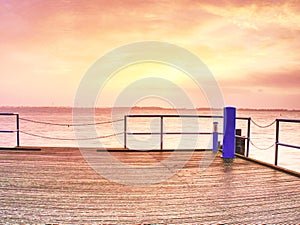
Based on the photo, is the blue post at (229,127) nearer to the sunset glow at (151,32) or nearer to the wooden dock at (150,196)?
the wooden dock at (150,196)

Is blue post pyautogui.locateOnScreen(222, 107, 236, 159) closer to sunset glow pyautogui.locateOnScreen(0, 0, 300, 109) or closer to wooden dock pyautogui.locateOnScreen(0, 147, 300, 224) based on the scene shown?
wooden dock pyautogui.locateOnScreen(0, 147, 300, 224)

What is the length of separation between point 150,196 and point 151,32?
9.87m

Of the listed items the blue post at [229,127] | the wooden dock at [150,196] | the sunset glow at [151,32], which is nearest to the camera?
the wooden dock at [150,196]

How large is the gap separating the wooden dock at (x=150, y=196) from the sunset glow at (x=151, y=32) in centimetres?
521

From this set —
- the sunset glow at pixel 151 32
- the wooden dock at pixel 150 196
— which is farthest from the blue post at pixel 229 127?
the sunset glow at pixel 151 32

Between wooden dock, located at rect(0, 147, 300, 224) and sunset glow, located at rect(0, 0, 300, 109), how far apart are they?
17.1 ft

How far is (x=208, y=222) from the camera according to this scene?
2736mm

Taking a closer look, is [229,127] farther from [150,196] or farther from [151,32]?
[151,32]

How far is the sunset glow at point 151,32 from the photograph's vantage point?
9.59m

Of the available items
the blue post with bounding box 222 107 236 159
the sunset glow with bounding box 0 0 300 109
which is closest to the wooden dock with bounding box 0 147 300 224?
the blue post with bounding box 222 107 236 159

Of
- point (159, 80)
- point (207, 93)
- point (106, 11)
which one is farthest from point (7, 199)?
point (106, 11)

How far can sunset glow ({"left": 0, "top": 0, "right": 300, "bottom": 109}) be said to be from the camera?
9594mm

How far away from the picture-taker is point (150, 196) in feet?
11.7

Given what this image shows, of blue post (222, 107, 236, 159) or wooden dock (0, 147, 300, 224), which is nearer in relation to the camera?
wooden dock (0, 147, 300, 224)
